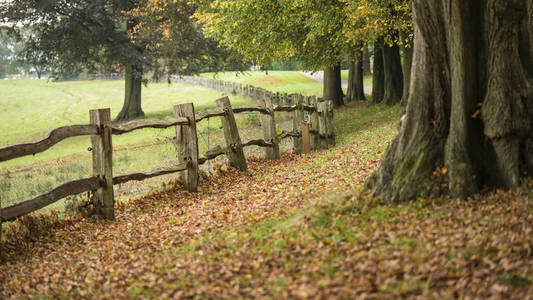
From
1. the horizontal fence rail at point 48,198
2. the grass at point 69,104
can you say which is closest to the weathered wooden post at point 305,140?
the horizontal fence rail at point 48,198

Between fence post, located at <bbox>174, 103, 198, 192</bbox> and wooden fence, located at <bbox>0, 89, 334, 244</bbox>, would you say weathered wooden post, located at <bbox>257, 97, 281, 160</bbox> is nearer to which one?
wooden fence, located at <bbox>0, 89, 334, 244</bbox>

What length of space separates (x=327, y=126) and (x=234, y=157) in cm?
461

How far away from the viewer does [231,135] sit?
1110cm

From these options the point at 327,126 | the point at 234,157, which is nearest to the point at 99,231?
the point at 234,157

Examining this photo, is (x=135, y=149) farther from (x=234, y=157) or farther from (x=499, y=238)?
(x=499, y=238)

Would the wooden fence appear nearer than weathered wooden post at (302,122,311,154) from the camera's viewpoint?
Yes

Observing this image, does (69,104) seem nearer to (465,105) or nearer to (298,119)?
(298,119)

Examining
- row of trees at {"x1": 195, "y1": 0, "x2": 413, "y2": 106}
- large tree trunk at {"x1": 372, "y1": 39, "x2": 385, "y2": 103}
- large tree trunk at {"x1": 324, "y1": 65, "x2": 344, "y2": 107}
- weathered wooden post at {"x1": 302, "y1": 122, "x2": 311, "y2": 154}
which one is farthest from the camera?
large tree trunk at {"x1": 324, "y1": 65, "x2": 344, "y2": 107}

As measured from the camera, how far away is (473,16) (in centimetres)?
626

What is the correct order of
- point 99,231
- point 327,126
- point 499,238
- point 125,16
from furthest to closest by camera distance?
point 125,16
point 327,126
point 99,231
point 499,238

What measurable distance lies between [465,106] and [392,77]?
18.0m

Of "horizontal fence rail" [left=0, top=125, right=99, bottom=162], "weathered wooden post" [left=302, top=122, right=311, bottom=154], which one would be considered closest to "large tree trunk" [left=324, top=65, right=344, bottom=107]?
"weathered wooden post" [left=302, top=122, right=311, bottom=154]

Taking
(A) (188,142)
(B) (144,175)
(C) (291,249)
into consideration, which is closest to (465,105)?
(C) (291,249)

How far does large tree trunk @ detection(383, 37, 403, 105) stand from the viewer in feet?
76.8
